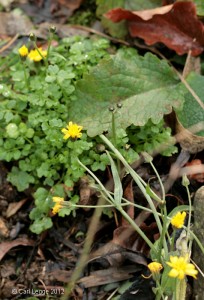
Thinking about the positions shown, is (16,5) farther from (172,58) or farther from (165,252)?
(165,252)

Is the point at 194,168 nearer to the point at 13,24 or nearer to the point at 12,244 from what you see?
the point at 12,244

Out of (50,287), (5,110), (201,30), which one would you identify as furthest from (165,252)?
(201,30)

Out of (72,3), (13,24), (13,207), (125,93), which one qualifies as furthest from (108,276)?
(72,3)

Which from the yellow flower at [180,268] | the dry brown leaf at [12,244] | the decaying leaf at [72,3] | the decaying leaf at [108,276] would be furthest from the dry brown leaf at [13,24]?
the yellow flower at [180,268]

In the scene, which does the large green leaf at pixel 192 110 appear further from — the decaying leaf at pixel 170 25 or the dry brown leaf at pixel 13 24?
the dry brown leaf at pixel 13 24

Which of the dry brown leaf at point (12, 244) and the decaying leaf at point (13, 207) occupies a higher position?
the decaying leaf at point (13, 207)

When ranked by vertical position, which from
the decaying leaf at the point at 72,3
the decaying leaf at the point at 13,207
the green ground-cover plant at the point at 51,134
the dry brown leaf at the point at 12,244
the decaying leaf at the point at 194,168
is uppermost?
the decaying leaf at the point at 72,3
